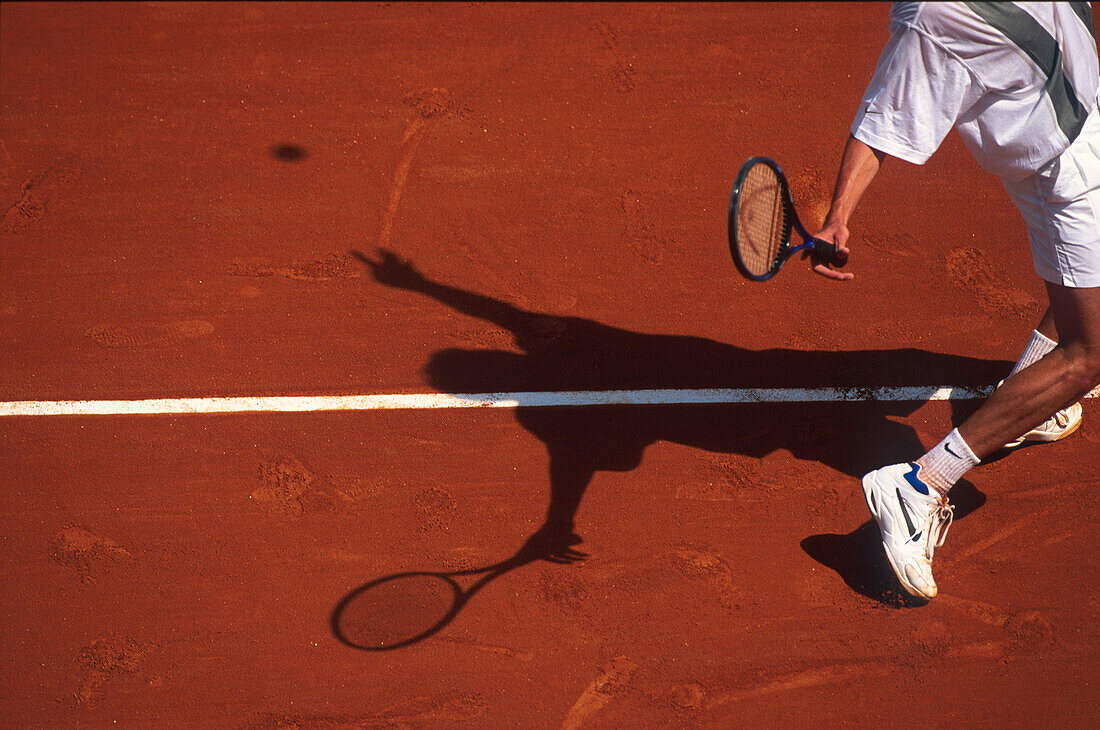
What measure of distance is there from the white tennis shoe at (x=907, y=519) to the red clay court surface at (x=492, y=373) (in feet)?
0.58

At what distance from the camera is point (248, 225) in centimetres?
502

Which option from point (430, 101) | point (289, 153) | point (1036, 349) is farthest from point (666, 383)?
point (289, 153)

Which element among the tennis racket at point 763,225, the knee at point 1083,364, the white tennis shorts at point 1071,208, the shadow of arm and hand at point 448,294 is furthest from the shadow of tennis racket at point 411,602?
the white tennis shorts at point 1071,208

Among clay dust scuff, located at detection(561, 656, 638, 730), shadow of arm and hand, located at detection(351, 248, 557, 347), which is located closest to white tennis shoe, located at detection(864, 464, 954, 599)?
clay dust scuff, located at detection(561, 656, 638, 730)

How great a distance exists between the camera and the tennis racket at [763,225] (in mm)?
3246

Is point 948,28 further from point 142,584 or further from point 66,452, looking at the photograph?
point 66,452

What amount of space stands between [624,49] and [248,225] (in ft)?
9.90

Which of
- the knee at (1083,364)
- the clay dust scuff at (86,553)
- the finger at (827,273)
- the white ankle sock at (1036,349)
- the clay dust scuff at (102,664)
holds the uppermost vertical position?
the finger at (827,273)

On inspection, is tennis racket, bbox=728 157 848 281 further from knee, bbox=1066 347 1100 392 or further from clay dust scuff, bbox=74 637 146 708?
clay dust scuff, bbox=74 637 146 708

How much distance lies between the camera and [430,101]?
551 centimetres

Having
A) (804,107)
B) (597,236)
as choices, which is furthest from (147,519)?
(804,107)

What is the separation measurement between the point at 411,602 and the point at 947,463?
2.85 metres

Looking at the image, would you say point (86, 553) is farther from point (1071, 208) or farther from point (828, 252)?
point (1071, 208)

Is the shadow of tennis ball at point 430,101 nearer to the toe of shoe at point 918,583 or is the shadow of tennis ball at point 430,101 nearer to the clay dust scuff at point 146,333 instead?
the clay dust scuff at point 146,333
